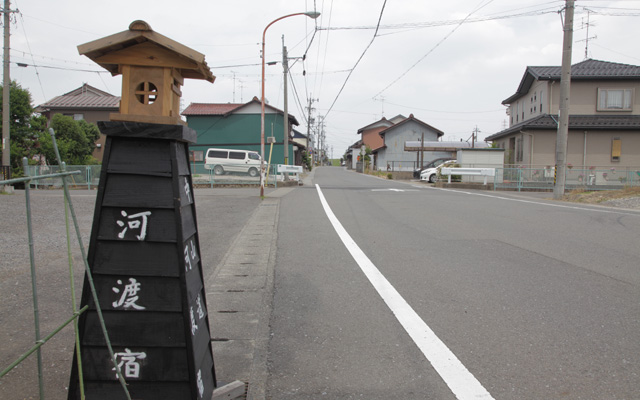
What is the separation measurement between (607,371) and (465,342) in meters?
0.99

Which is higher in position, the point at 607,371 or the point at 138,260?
the point at 138,260

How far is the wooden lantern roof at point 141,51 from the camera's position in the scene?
99.0 inches

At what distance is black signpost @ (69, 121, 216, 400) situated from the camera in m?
2.45

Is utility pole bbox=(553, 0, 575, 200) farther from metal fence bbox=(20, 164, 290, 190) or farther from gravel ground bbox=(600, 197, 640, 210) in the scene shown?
metal fence bbox=(20, 164, 290, 190)

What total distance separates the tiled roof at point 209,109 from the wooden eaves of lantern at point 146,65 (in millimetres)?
43892

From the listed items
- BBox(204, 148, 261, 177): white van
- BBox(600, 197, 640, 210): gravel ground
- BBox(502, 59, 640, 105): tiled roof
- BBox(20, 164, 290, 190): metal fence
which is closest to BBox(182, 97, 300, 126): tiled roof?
BBox(204, 148, 261, 177): white van

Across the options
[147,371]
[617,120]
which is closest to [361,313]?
[147,371]

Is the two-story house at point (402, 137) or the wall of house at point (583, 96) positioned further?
the two-story house at point (402, 137)

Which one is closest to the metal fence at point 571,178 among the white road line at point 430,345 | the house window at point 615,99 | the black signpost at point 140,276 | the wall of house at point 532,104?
the wall of house at point 532,104

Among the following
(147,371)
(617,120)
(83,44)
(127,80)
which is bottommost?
(147,371)

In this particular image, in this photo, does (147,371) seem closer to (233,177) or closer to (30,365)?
(30,365)

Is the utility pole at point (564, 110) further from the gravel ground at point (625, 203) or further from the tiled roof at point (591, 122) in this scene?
the tiled roof at point (591, 122)

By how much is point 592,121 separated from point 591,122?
0.18m

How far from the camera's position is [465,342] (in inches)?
150
